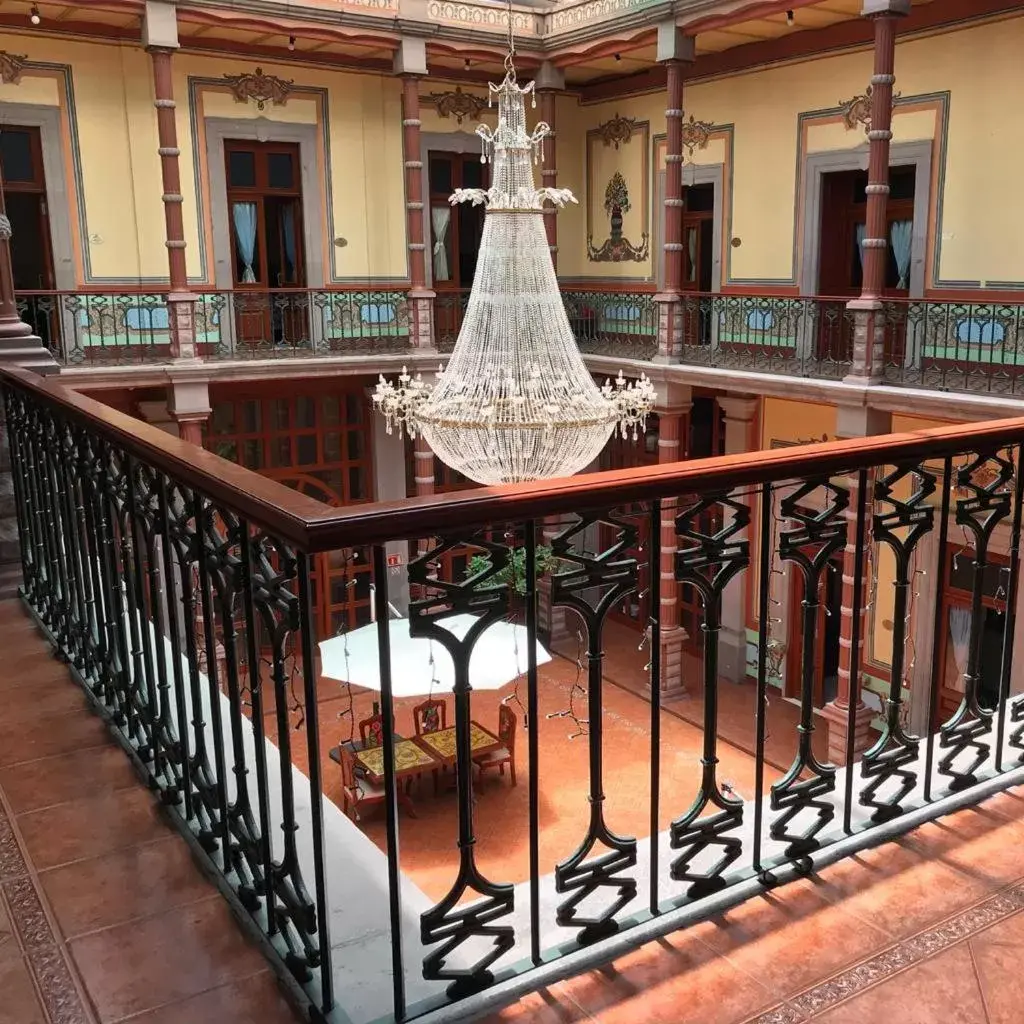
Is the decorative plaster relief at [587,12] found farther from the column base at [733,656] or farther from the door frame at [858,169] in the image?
the column base at [733,656]

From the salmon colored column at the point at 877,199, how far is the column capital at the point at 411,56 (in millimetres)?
4132

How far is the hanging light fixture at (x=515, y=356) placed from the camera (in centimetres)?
705

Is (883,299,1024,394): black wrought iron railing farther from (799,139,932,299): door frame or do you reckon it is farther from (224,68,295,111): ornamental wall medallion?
(224,68,295,111): ornamental wall medallion

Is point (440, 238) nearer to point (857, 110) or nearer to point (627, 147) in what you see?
point (627, 147)

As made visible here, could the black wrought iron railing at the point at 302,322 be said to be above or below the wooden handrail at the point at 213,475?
below

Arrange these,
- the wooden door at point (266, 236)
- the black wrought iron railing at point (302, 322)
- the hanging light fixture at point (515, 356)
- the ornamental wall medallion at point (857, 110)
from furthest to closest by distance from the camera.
A: the wooden door at point (266, 236) < the black wrought iron railing at point (302, 322) < the ornamental wall medallion at point (857, 110) < the hanging light fixture at point (515, 356)

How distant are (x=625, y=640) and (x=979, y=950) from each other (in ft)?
35.5

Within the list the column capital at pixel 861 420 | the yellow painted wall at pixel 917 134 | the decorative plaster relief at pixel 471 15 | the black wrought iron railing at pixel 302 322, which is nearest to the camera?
the column capital at pixel 861 420

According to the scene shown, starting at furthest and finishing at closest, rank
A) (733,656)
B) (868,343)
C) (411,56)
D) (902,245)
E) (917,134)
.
Result: (733,656)
(411,56)
(902,245)
(917,134)
(868,343)

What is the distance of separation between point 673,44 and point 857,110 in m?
1.83

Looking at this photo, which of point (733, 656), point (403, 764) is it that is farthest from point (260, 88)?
Answer: point (733, 656)

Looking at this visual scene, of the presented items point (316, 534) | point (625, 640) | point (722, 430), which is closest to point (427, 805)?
point (625, 640)

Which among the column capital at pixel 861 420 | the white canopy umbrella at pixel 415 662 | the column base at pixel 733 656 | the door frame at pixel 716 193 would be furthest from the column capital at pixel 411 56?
the column base at pixel 733 656

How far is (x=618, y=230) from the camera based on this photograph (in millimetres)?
13141
